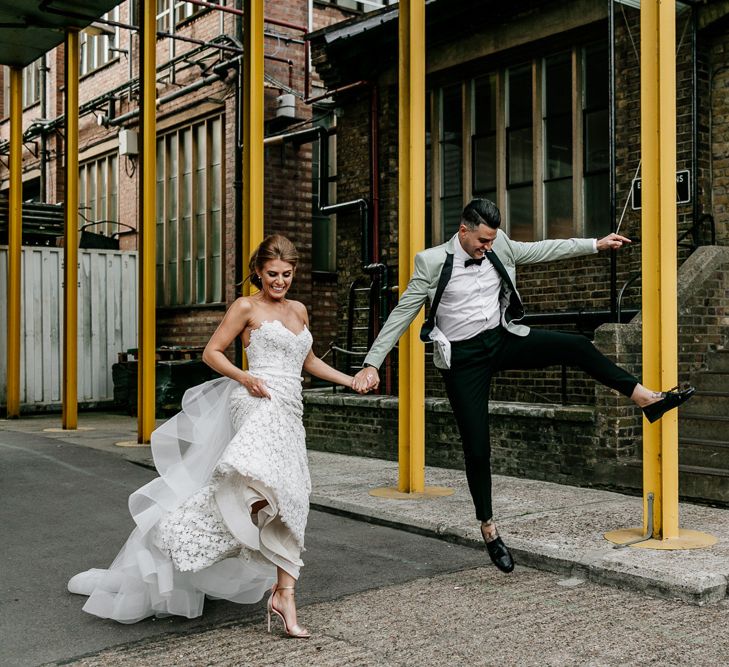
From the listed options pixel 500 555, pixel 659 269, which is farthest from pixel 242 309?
pixel 659 269

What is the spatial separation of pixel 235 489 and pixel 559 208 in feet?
23.9

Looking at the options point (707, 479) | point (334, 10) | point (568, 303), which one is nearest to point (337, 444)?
point (568, 303)

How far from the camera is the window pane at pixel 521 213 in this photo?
11055 millimetres

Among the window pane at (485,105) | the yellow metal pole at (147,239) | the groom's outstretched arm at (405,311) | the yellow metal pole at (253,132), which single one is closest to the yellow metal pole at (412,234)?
the yellow metal pole at (253,132)

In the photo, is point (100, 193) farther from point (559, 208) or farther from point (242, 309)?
point (242, 309)

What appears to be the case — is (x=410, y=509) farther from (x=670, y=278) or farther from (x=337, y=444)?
(x=337, y=444)

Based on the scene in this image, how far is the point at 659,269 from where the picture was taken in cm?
594

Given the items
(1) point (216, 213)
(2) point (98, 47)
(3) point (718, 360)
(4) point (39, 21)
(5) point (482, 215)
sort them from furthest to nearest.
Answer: (2) point (98, 47) → (1) point (216, 213) → (4) point (39, 21) → (3) point (718, 360) → (5) point (482, 215)

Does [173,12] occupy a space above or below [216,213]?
above

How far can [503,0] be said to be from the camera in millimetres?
11008

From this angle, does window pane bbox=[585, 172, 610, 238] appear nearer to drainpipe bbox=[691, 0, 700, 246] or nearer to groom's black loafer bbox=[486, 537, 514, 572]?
drainpipe bbox=[691, 0, 700, 246]

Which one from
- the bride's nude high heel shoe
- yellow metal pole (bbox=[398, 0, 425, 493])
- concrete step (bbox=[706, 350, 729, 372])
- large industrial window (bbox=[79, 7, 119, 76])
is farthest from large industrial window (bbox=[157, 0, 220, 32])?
the bride's nude high heel shoe

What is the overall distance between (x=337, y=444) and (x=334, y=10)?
985cm

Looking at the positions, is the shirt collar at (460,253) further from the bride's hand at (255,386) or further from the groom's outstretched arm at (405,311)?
the bride's hand at (255,386)
